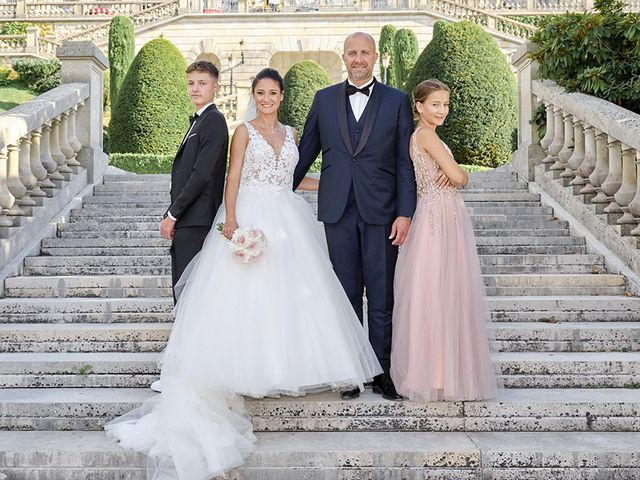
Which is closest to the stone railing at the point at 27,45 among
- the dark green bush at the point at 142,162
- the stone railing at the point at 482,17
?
the stone railing at the point at 482,17

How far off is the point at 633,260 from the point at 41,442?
4658mm

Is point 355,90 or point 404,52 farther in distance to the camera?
point 404,52

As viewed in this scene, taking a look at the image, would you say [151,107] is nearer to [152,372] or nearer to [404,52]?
[152,372]

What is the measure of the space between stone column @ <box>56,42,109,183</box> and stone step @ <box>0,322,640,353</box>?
3294 mm

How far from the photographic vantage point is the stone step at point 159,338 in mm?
4918

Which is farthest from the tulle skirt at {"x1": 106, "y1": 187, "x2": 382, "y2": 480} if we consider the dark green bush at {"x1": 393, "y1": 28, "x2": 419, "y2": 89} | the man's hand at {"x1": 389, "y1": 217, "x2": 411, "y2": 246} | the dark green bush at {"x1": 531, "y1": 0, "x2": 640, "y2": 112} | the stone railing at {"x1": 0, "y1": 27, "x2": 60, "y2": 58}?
the stone railing at {"x1": 0, "y1": 27, "x2": 60, "y2": 58}

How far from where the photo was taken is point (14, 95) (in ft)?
89.2

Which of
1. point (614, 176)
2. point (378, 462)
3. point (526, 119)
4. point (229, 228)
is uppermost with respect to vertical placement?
point (526, 119)

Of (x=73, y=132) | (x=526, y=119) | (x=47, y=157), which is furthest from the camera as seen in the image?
(x=526, y=119)

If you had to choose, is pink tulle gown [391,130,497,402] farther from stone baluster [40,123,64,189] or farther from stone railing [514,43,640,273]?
stone baluster [40,123,64,189]

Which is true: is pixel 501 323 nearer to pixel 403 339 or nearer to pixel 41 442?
pixel 403 339

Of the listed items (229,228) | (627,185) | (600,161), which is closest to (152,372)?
(229,228)

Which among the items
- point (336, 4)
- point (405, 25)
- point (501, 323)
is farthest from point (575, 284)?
point (336, 4)

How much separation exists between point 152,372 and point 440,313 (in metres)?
1.94
